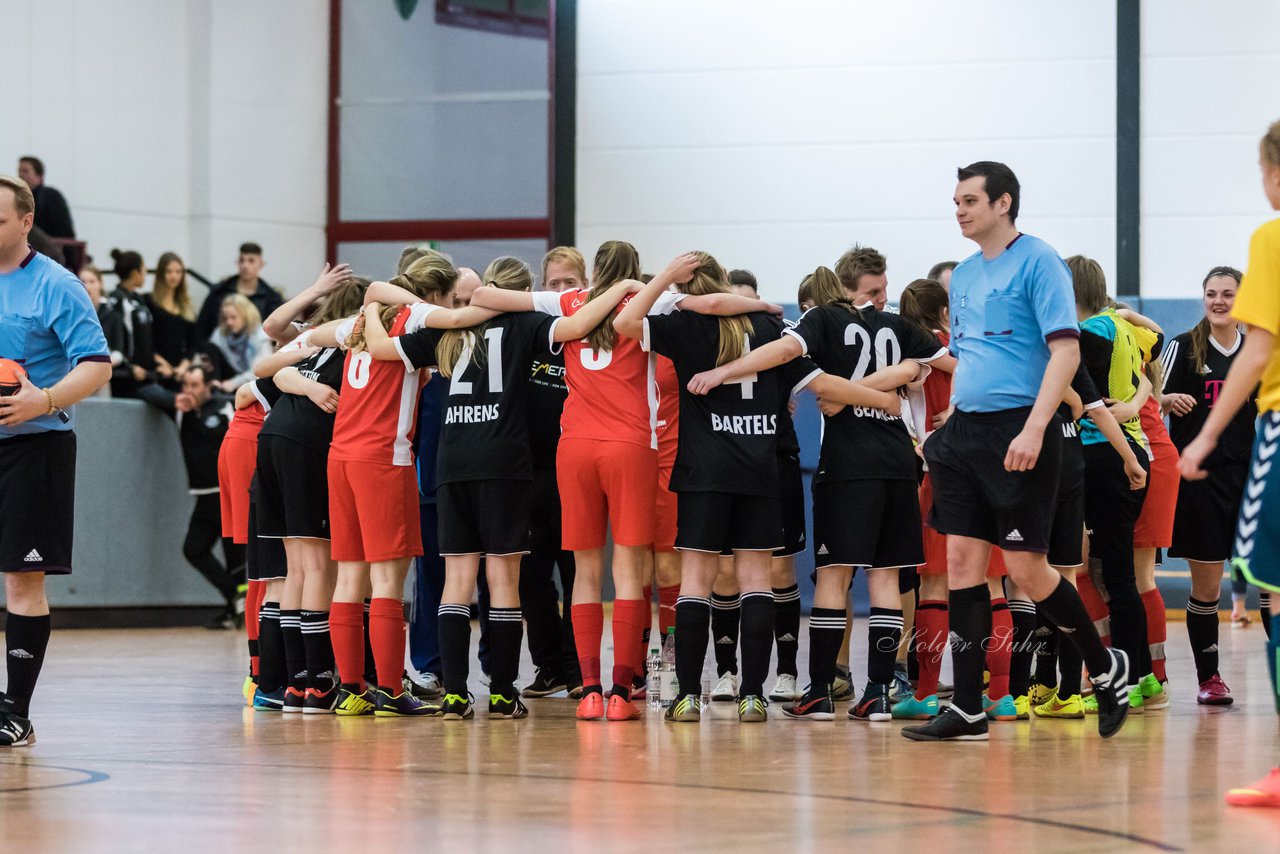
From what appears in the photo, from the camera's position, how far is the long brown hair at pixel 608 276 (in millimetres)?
6309

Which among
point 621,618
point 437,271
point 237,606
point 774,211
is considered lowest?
point 237,606

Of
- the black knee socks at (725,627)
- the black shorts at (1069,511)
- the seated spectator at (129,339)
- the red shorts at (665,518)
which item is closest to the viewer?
the black shorts at (1069,511)

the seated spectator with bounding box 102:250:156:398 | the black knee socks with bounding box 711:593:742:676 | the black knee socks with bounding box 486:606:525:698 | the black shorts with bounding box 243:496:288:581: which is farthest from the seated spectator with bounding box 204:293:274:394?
the black knee socks with bounding box 486:606:525:698

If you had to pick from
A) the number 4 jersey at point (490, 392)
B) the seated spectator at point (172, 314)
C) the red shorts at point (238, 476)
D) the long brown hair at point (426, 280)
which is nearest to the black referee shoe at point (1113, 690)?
the number 4 jersey at point (490, 392)

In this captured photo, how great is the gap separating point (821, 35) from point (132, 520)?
6954mm

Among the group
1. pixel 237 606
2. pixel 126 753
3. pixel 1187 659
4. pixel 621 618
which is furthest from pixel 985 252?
pixel 237 606

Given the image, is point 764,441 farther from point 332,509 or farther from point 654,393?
point 332,509

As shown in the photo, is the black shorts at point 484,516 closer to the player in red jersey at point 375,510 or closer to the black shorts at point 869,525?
the player in red jersey at point 375,510

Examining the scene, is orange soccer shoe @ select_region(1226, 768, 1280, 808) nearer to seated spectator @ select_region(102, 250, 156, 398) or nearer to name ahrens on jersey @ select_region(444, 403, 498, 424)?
Answer: name ahrens on jersey @ select_region(444, 403, 498, 424)

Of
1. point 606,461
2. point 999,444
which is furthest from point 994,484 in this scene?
point 606,461

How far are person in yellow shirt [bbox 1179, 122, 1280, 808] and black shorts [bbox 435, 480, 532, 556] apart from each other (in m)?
2.79

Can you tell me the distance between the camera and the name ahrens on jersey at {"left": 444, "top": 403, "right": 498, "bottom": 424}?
21.0 feet

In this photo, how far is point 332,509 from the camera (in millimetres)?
6637

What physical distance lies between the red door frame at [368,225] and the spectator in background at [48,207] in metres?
3.26
